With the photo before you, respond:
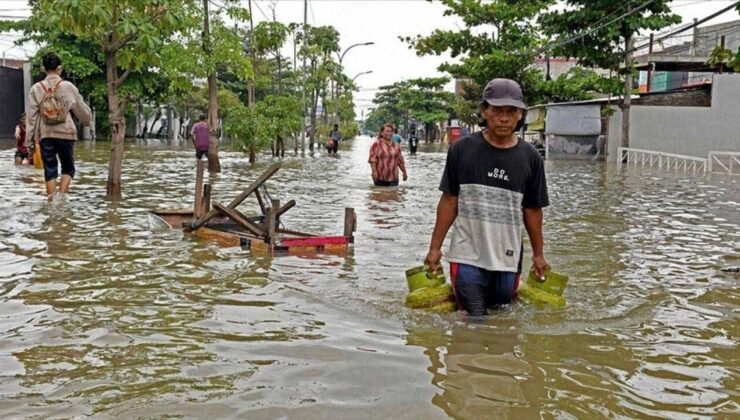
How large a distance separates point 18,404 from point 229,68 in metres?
15.8

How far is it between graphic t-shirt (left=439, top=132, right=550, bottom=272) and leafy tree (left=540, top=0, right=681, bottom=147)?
23.1 meters

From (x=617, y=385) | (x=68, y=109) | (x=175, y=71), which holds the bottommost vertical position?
(x=617, y=385)

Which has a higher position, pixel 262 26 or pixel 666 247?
pixel 262 26

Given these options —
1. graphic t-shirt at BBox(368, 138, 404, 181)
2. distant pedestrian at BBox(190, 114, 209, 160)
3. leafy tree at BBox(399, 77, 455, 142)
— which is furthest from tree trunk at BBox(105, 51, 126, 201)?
leafy tree at BBox(399, 77, 455, 142)

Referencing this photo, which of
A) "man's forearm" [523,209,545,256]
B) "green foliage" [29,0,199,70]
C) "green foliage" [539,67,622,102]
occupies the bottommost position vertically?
"man's forearm" [523,209,545,256]

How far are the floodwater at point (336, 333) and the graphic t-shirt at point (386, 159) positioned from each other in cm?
623

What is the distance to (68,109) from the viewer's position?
9656 millimetres

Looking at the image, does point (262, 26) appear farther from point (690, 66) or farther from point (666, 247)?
point (690, 66)

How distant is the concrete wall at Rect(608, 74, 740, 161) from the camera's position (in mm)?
26500

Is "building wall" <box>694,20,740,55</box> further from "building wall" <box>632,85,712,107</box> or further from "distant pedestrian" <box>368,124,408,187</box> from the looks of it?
"distant pedestrian" <box>368,124,408,187</box>

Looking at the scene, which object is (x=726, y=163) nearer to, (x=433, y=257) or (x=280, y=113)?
(x=280, y=113)

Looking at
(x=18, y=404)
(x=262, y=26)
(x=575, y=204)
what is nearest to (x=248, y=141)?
(x=262, y=26)

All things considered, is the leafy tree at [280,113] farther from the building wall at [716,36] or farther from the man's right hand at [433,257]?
the building wall at [716,36]

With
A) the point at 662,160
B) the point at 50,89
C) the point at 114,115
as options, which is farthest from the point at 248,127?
the point at 662,160
